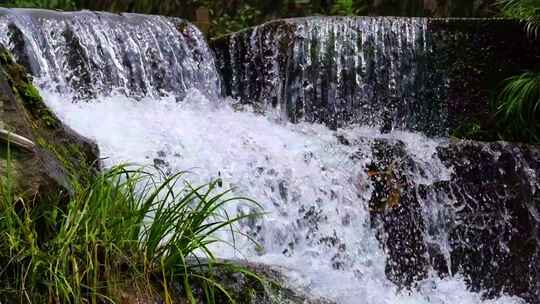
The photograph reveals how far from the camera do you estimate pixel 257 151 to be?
5.30 m

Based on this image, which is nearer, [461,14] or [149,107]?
[149,107]

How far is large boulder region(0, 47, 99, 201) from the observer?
9.34 ft

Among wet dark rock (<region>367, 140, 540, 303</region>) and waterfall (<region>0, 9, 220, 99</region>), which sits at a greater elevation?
waterfall (<region>0, 9, 220, 99</region>)

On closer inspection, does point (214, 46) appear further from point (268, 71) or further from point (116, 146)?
point (116, 146)

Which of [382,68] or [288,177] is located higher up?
[382,68]

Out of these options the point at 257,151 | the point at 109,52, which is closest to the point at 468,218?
the point at 257,151

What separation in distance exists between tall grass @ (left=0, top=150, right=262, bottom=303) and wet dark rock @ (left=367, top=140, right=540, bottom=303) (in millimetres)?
2245

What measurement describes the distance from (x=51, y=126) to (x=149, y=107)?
217 centimetres

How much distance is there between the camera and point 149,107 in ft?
19.2

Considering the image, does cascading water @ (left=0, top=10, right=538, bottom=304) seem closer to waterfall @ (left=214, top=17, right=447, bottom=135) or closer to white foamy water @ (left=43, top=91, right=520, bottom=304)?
white foamy water @ (left=43, top=91, right=520, bottom=304)

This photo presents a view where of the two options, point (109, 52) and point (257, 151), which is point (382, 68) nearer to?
point (257, 151)

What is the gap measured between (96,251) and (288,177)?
2.50m

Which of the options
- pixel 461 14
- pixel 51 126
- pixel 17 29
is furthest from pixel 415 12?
pixel 51 126

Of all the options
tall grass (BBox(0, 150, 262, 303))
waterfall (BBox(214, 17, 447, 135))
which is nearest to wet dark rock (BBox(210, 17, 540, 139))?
waterfall (BBox(214, 17, 447, 135))
